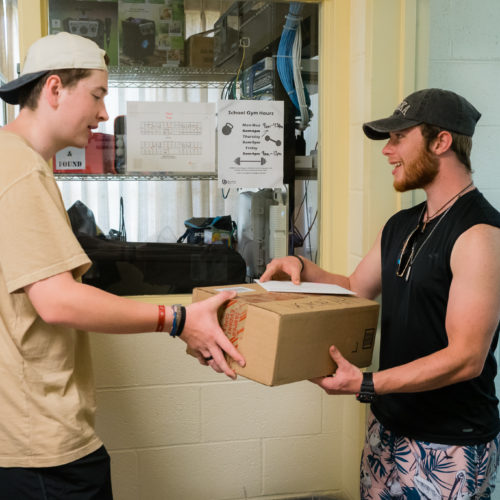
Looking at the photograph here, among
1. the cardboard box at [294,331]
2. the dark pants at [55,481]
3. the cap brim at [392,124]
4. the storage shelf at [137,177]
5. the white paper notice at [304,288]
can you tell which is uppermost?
the cap brim at [392,124]

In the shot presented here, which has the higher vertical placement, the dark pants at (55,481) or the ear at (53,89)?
the ear at (53,89)

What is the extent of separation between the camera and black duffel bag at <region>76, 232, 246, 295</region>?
2.30m

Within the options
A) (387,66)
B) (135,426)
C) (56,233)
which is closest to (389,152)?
(387,66)

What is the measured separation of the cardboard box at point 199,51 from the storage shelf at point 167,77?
22 millimetres

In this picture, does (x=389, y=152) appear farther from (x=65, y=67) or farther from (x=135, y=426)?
(x=135, y=426)

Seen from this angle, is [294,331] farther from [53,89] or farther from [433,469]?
[53,89]

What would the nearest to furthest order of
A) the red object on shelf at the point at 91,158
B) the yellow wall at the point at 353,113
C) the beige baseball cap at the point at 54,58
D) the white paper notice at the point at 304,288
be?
the beige baseball cap at the point at 54,58 → the white paper notice at the point at 304,288 → the yellow wall at the point at 353,113 → the red object on shelf at the point at 91,158

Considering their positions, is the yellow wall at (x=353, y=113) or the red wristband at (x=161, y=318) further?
the yellow wall at (x=353, y=113)

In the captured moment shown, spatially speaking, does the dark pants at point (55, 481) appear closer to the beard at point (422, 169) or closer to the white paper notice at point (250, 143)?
the beard at point (422, 169)

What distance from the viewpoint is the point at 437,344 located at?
5.32 ft

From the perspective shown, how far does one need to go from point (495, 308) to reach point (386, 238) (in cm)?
44

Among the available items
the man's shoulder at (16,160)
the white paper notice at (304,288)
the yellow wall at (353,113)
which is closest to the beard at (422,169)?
the white paper notice at (304,288)

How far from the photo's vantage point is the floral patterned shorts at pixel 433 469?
158 centimetres

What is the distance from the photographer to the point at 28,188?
134 cm
